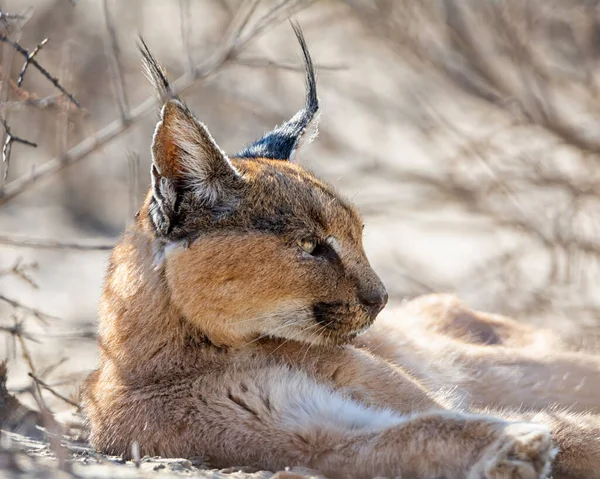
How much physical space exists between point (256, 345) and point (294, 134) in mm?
1386

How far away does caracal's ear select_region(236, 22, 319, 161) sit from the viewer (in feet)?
16.8

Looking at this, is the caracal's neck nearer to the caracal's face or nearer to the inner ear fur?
the caracal's face

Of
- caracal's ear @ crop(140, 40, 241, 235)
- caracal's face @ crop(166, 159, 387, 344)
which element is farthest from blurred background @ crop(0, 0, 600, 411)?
caracal's face @ crop(166, 159, 387, 344)

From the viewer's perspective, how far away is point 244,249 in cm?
420

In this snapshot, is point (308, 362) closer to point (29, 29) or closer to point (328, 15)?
point (328, 15)

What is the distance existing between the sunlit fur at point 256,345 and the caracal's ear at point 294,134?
478mm

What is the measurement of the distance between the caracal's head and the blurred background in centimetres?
104

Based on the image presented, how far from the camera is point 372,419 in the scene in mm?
3941

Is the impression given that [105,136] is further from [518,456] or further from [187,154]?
[518,456]

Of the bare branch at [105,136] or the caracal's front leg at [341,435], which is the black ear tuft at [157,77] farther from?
the caracal's front leg at [341,435]

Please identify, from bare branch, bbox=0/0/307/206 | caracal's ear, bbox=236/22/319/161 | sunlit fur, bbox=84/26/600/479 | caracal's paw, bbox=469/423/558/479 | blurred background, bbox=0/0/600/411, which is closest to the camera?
caracal's paw, bbox=469/423/558/479

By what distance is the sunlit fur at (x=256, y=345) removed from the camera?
150 inches

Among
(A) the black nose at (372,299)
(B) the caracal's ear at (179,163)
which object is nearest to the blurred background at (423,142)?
(B) the caracal's ear at (179,163)

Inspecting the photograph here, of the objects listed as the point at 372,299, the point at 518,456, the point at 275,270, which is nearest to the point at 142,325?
the point at 275,270
